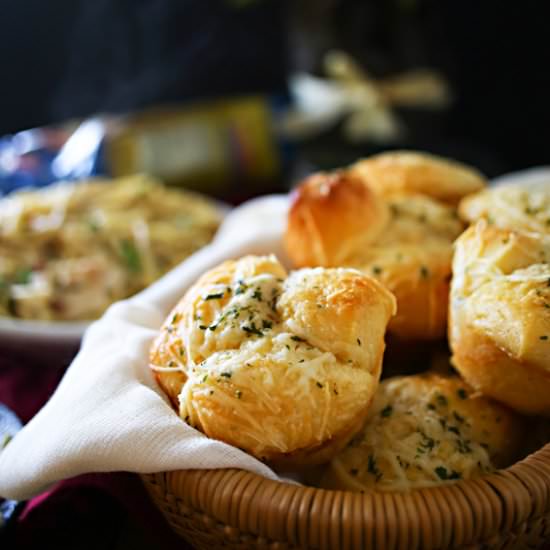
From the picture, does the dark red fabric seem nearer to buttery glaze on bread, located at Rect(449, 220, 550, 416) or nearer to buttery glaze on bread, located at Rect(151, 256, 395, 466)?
buttery glaze on bread, located at Rect(151, 256, 395, 466)

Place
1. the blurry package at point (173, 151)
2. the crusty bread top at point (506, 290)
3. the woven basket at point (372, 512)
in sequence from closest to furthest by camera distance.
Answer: the woven basket at point (372, 512) < the crusty bread top at point (506, 290) < the blurry package at point (173, 151)

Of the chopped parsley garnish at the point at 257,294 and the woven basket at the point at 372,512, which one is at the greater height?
the chopped parsley garnish at the point at 257,294

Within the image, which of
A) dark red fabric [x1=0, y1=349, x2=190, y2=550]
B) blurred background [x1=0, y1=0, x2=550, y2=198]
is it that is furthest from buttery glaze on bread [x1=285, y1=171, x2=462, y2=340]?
blurred background [x1=0, y1=0, x2=550, y2=198]

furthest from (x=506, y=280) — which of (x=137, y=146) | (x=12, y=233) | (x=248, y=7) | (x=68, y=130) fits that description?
(x=248, y=7)

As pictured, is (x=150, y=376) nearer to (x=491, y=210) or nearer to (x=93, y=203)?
(x=491, y=210)

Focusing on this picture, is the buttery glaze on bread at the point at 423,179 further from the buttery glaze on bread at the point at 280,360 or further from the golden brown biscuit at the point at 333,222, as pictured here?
the buttery glaze on bread at the point at 280,360

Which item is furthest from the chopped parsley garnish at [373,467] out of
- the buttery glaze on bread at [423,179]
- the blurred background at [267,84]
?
the blurred background at [267,84]
